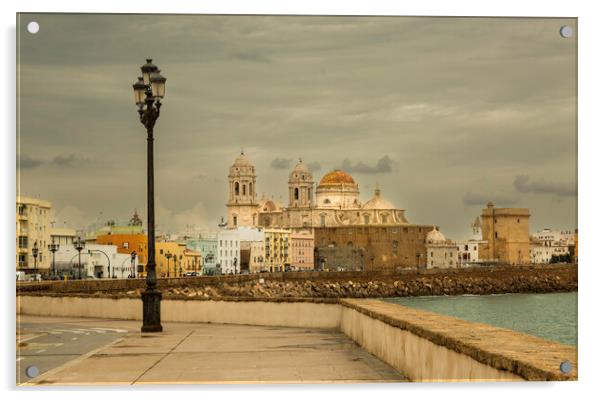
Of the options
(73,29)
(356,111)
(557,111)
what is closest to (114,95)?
(73,29)

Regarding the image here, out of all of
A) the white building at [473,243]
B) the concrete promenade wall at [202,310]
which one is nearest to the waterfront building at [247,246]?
the white building at [473,243]

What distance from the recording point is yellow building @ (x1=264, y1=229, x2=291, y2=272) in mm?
73306

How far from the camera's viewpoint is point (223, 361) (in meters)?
12.3

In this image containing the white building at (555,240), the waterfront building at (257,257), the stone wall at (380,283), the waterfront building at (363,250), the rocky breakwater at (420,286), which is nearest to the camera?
the white building at (555,240)

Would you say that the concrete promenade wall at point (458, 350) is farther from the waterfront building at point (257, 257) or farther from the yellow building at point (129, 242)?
the waterfront building at point (257, 257)

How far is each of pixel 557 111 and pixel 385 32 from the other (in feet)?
7.39

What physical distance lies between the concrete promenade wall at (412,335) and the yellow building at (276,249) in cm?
5185

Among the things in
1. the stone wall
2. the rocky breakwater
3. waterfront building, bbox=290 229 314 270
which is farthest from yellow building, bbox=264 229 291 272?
the rocky breakwater

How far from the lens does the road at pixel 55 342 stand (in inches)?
470

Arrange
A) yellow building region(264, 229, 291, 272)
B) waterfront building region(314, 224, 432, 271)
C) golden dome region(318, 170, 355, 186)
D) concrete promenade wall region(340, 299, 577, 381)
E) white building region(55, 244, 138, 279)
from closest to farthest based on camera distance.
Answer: concrete promenade wall region(340, 299, 577, 381)
golden dome region(318, 170, 355, 186)
white building region(55, 244, 138, 279)
yellow building region(264, 229, 291, 272)
waterfront building region(314, 224, 432, 271)

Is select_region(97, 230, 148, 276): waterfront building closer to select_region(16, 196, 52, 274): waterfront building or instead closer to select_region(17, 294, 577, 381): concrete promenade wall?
select_region(17, 294, 577, 381): concrete promenade wall

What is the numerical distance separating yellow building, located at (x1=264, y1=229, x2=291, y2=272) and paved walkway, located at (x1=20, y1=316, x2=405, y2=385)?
182 ft

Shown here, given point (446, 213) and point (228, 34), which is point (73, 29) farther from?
point (446, 213)

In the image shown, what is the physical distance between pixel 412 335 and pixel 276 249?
70.6 metres
